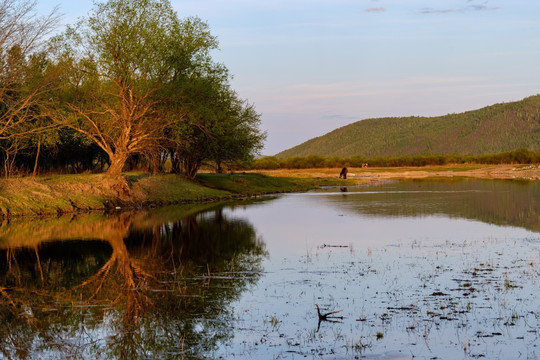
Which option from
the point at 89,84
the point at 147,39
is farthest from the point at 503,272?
the point at 89,84

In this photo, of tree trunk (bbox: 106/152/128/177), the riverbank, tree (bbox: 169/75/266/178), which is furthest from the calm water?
tree (bbox: 169/75/266/178)

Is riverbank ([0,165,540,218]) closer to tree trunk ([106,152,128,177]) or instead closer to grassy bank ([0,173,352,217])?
grassy bank ([0,173,352,217])

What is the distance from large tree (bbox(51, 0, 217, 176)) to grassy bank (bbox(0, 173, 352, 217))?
1981 mm

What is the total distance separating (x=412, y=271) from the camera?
18172 millimetres

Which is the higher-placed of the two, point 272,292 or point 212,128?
point 212,128

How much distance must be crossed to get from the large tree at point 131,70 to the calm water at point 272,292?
1592 cm

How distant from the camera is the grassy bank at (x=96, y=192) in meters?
39.2

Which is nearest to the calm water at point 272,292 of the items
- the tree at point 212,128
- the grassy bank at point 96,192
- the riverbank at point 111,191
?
the grassy bank at point 96,192

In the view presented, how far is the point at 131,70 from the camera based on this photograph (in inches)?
1735

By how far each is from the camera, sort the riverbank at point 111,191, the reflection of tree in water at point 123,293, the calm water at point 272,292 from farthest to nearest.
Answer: the riverbank at point 111,191, the reflection of tree in water at point 123,293, the calm water at point 272,292

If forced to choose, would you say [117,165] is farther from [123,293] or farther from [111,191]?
[123,293]

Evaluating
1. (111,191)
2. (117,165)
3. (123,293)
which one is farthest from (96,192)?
(123,293)

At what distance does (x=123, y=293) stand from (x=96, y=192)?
29963 millimetres

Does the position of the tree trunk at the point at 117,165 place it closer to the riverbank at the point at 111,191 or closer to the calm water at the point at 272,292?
the riverbank at the point at 111,191
